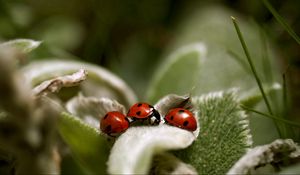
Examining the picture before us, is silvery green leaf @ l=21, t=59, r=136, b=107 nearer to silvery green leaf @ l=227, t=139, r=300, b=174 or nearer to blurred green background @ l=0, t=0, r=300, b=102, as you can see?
blurred green background @ l=0, t=0, r=300, b=102

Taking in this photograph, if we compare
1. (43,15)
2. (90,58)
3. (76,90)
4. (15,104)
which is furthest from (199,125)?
(43,15)

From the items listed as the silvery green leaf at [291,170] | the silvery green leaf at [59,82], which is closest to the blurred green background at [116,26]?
the silvery green leaf at [59,82]

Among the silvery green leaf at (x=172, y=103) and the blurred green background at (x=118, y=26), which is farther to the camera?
the blurred green background at (x=118, y=26)

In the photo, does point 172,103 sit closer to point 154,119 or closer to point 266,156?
point 154,119

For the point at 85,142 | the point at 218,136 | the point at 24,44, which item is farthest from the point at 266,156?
the point at 24,44

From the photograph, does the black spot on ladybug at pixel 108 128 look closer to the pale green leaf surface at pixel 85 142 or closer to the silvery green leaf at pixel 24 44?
the pale green leaf surface at pixel 85 142

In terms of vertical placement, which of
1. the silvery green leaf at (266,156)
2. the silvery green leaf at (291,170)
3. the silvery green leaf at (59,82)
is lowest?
the silvery green leaf at (291,170)

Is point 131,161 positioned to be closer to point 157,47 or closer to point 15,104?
point 15,104
